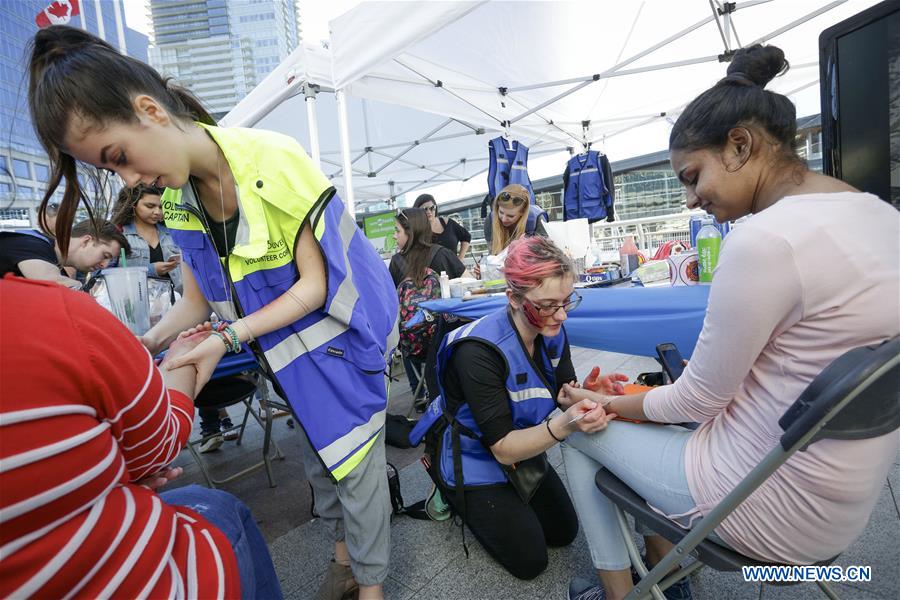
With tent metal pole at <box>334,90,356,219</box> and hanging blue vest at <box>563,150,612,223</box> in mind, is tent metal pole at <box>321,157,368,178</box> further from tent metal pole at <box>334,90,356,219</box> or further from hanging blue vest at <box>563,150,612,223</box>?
tent metal pole at <box>334,90,356,219</box>

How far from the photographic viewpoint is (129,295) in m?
1.80

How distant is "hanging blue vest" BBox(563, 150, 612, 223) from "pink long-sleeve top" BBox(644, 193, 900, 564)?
18.0 feet

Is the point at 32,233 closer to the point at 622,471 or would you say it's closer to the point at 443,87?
the point at 622,471

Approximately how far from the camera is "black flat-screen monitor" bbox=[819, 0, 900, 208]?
4.36ft

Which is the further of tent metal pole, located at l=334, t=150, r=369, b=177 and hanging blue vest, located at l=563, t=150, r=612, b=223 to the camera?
tent metal pole, located at l=334, t=150, r=369, b=177

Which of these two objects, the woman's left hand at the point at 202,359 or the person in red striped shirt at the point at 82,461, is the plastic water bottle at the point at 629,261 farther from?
the person in red striped shirt at the point at 82,461

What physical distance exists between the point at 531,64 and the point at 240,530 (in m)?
5.33

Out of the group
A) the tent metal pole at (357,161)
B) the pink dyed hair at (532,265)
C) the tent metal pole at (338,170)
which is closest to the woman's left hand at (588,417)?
the pink dyed hair at (532,265)

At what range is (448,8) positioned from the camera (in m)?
2.95

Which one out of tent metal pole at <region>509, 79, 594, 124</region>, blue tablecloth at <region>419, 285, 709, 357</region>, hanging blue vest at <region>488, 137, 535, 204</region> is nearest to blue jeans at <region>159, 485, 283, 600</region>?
blue tablecloth at <region>419, 285, 709, 357</region>

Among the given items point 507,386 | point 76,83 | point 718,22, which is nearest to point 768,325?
point 507,386

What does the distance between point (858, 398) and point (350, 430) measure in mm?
1121

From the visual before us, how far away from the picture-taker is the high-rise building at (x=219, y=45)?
2.37 metres

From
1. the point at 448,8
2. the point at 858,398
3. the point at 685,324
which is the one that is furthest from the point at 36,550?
the point at 448,8
